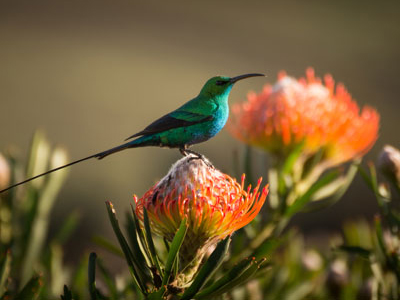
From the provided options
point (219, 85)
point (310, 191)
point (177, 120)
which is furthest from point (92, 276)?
point (310, 191)

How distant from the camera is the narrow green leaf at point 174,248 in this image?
67cm

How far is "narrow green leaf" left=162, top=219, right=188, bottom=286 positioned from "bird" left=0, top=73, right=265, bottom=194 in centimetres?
22

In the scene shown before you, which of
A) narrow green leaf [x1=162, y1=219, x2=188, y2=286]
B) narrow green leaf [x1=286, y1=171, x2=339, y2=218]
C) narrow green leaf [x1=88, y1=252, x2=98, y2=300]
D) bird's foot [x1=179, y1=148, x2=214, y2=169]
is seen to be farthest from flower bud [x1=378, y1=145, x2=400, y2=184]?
narrow green leaf [x1=88, y1=252, x2=98, y2=300]

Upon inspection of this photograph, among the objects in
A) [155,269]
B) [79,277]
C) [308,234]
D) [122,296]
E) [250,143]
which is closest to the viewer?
[155,269]

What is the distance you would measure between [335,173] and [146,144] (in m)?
0.47

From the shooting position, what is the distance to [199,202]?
2.57 ft

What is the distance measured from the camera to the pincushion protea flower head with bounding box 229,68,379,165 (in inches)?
47.9

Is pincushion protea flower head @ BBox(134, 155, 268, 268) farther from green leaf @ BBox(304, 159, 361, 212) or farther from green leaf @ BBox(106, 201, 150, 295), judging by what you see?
green leaf @ BBox(304, 159, 361, 212)

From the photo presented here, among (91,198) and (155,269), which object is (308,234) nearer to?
(91,198)

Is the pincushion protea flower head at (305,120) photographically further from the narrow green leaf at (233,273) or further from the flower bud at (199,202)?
the narrow green leaf at (233,273)

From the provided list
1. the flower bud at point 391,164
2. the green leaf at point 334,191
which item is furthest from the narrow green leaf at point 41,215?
the flower bud at point 391,164

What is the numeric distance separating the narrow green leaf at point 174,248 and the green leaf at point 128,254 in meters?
0.04

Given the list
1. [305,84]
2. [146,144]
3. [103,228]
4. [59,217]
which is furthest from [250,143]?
[59,217]

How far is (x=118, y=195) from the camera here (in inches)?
132
